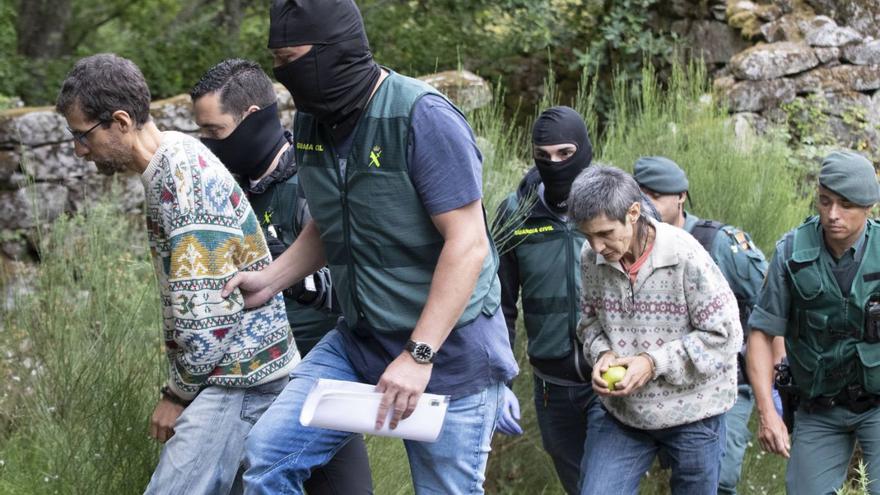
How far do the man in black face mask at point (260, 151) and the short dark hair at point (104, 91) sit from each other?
38.1 inches

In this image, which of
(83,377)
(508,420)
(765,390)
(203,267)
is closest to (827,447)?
(765,390)

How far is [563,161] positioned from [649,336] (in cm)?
104

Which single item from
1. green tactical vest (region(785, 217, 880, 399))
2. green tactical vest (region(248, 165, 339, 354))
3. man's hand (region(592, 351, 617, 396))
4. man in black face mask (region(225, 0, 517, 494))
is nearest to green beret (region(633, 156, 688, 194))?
green tactical vest (region(785, 217, 880, 399))

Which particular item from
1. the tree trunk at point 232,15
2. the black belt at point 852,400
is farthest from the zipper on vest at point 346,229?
the tree trunk at point 232,15

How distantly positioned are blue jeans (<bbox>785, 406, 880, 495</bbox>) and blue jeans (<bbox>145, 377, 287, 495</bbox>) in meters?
2.40

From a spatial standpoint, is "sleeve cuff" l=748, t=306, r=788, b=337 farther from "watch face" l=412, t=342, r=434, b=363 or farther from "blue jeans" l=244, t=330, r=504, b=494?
Answer: "watch face" l=412, t=342, r=434, b=363

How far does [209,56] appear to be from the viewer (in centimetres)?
1152

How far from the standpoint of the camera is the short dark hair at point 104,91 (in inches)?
138

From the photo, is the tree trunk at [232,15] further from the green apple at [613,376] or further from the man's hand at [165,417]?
the man's hand at [165,417]

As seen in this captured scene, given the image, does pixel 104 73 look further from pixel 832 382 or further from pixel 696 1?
pixel 696 1

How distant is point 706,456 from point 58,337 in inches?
98.3

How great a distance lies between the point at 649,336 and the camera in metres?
4.52

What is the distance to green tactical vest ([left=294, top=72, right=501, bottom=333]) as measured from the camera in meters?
3.35

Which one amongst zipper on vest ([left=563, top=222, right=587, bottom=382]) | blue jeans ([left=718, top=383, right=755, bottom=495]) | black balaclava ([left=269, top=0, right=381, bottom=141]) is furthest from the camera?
blue jeans ([left=718, top=383, right=755, bottom=495])
